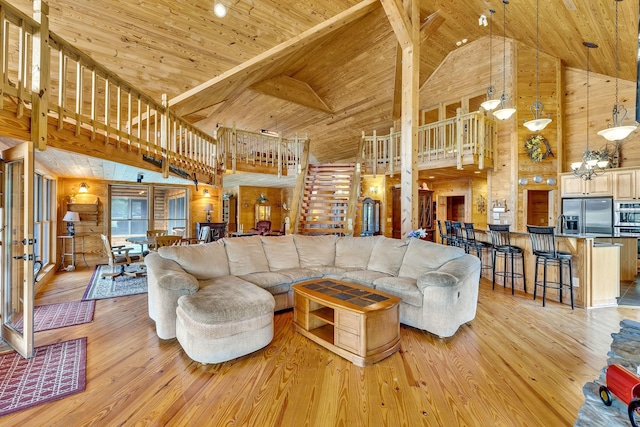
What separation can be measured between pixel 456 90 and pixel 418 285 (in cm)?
743

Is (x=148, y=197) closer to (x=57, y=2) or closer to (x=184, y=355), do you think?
(x=57, y=2)

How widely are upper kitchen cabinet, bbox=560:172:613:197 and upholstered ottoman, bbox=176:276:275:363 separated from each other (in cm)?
743

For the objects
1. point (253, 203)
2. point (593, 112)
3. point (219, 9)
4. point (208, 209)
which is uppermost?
point (219, 9)

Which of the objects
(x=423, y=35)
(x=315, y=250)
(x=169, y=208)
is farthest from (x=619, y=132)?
(x=169, y=208)

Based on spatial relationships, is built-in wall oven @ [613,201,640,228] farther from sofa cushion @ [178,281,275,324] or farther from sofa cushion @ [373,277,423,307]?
sofa cushion @ [178,281,275,324]

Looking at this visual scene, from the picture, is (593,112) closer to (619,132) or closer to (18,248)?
(619,132)

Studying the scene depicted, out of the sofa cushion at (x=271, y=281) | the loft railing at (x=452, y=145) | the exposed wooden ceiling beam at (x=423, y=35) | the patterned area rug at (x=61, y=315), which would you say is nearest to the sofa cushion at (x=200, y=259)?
the sofa cushion at (x=271, y=281)

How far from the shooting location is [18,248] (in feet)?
9.99

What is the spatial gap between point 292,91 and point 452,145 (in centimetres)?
496

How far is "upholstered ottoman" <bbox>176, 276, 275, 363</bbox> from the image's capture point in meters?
2.50

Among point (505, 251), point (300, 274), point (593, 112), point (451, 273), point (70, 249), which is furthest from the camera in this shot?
point (70, 249)

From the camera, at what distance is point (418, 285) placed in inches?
127

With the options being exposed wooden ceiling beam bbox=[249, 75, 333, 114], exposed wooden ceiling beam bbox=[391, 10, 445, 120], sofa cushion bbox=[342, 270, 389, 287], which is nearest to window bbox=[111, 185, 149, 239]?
exposed wooden ceiling beam bbox=[249, 75, 333, 114]

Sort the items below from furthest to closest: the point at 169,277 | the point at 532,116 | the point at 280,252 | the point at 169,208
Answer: the point at 169,208, the point at 532,116, the point at 280,252, the point at 169,277
